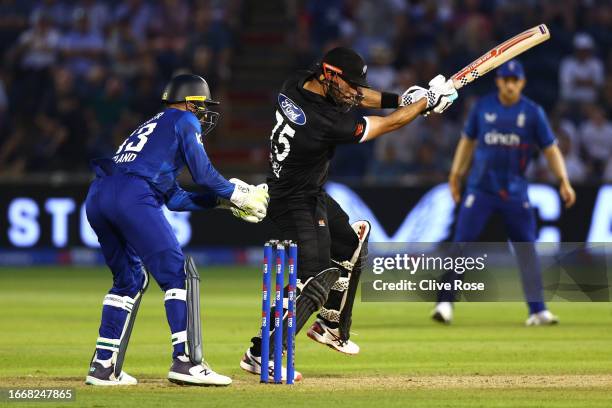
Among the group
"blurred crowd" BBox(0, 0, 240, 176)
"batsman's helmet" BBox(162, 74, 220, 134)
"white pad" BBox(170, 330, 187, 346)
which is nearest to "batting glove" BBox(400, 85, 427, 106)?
"batsman's helmet" BBox(162, 74, 220, 134)

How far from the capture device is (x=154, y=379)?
877 cm

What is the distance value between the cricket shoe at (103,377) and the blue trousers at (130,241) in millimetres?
72

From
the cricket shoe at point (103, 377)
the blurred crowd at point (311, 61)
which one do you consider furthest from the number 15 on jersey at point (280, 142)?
the blurred crowd at point (311, 61)

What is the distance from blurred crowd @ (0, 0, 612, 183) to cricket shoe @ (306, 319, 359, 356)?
31.4ft

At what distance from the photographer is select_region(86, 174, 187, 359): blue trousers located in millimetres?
8180

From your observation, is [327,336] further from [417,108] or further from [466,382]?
[417,108]

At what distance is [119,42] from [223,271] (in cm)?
555

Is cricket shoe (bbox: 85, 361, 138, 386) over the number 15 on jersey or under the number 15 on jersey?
under

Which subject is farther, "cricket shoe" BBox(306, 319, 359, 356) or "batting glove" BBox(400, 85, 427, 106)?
"cricket shoe" BBox(306, 319, 359, 356)

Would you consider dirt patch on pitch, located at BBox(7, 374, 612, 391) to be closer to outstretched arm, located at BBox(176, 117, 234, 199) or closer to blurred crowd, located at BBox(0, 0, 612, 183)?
outstretched arm, located at BBox(176, 117, 234, 199)

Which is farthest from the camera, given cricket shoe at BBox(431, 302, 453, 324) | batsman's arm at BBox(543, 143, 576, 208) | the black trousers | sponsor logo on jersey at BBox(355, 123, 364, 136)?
cricket shoe at BBox(431, 302, 453, 324)

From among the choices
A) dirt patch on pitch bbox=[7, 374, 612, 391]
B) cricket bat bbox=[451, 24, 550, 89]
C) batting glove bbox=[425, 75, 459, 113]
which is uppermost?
cricket bat bbox=[451, 24, 550, 89]

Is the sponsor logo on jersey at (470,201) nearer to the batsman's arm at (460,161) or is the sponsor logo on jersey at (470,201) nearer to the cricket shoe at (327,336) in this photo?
the batsman's arm at (460,161)

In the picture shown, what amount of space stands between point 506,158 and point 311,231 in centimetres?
430
